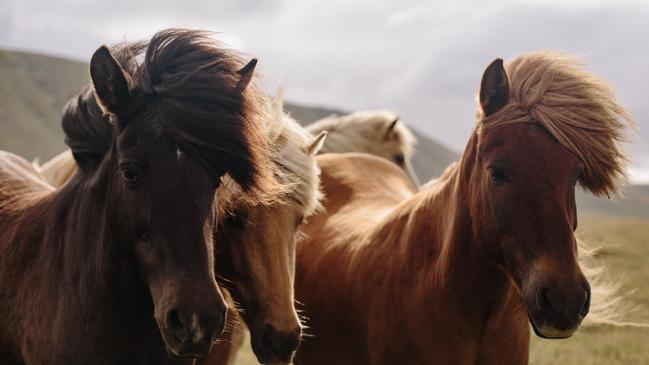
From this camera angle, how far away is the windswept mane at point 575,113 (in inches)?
134

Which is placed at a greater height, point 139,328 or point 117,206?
point 117,206

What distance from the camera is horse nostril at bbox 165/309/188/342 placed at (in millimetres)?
2678

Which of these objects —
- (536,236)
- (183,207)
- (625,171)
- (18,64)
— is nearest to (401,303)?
→ (536,236)

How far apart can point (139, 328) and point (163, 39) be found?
135 cm

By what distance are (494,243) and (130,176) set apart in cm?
175

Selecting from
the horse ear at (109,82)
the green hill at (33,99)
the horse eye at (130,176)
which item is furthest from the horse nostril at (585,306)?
the green hill at (33,99)

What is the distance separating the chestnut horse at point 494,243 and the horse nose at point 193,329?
1450 millimetres

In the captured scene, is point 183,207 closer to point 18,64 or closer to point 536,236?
point 536,236

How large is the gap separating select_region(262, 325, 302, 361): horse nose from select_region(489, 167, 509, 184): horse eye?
49.4 inches

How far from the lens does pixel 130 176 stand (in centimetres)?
290

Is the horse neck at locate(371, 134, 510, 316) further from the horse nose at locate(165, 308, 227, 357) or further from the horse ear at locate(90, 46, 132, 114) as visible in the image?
the horse ear at locate(90, 46, 132, 114)

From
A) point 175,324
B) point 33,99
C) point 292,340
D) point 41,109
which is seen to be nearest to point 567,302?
point 292,340

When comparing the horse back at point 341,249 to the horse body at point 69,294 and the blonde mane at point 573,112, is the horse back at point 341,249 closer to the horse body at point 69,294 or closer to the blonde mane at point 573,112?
the blonde mane at point 573,112

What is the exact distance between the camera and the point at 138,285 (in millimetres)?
3146
